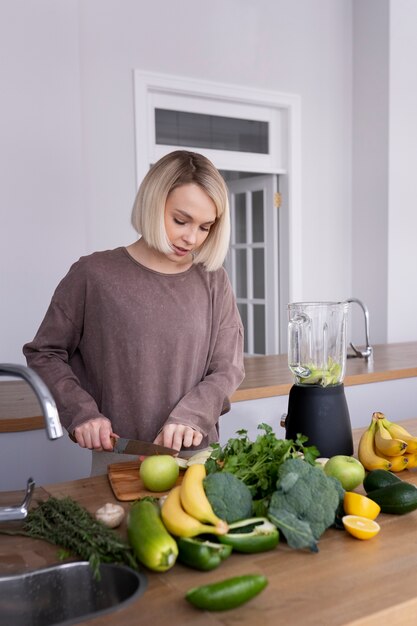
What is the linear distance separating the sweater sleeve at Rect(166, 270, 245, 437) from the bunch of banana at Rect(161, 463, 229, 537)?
1.47 feet

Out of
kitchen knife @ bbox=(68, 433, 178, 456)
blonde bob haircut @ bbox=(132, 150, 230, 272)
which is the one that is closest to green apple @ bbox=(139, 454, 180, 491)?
kitchen knife @ bbox=(68, 433, 178, 456)

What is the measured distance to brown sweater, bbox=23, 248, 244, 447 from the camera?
1568mm

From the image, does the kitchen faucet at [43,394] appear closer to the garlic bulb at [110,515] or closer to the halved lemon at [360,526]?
the garlic bulb at [110,515]

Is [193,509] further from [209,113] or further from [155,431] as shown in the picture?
[209,113]

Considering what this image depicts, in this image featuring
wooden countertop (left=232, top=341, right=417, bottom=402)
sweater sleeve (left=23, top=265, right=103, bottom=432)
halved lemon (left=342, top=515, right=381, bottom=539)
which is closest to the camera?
halved lemon (left=342, top=515, right=381, bottom=539)

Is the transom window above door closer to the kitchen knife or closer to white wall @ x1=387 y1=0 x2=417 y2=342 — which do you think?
Result: white wall @ x1=387 y1=0 x2=417 y2=342

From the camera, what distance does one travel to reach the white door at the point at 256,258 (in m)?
4.88

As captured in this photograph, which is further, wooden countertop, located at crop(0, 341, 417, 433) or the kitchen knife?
wooden countertop, located at crop(0, 341, 417, 433)

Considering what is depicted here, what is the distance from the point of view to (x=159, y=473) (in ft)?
4.05

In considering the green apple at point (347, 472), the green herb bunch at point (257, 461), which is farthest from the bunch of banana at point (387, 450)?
the green herb bunch at point (257, 461)

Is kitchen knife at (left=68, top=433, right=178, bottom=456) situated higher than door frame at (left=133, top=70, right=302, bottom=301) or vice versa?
door frame at (left=133, top=70, right=302, bottom=301)

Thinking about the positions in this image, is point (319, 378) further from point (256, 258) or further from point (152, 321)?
point (256, 258)

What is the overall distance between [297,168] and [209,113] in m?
0.77

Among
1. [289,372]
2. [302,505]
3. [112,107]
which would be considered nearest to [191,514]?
[302,505]
